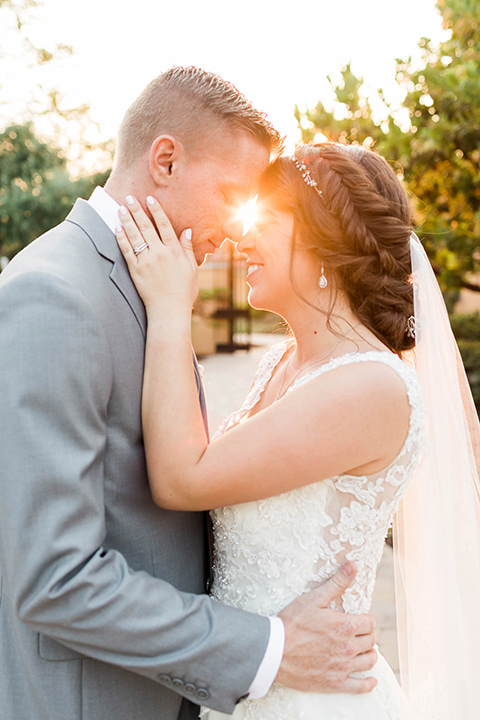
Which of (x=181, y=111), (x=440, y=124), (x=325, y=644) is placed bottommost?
(x=325, y=644)

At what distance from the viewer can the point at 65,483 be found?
139 centimetres

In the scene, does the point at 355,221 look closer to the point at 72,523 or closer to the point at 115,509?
the point at 115,509

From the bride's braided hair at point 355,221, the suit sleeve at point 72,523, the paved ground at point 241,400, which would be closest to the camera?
the suit sleeve at point 72,523

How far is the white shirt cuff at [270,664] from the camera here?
158 centimetres

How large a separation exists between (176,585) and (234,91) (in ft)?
4.76

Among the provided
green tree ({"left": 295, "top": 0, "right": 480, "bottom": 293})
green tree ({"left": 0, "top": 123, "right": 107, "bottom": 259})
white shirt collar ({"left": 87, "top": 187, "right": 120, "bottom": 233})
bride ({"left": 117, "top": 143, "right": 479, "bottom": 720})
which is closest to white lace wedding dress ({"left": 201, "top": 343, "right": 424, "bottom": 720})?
bride ({"left": 117, "top": 143, "right": 479, "bottom": 720})

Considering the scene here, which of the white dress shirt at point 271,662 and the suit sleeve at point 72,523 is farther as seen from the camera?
the white dress shirt at point 271,662

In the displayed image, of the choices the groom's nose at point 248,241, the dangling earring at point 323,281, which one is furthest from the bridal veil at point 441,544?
the groom's nose at point 248,241

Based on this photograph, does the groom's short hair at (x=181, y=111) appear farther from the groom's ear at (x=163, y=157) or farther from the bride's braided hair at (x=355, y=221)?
the bride's braided hair at (x=355, y=221)

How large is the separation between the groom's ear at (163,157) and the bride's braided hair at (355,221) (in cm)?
39

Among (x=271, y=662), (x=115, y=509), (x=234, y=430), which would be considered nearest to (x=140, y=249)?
(x=234, y=430)

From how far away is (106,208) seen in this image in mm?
1861

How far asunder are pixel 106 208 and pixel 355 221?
2.62ft

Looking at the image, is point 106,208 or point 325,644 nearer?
point 325,644
